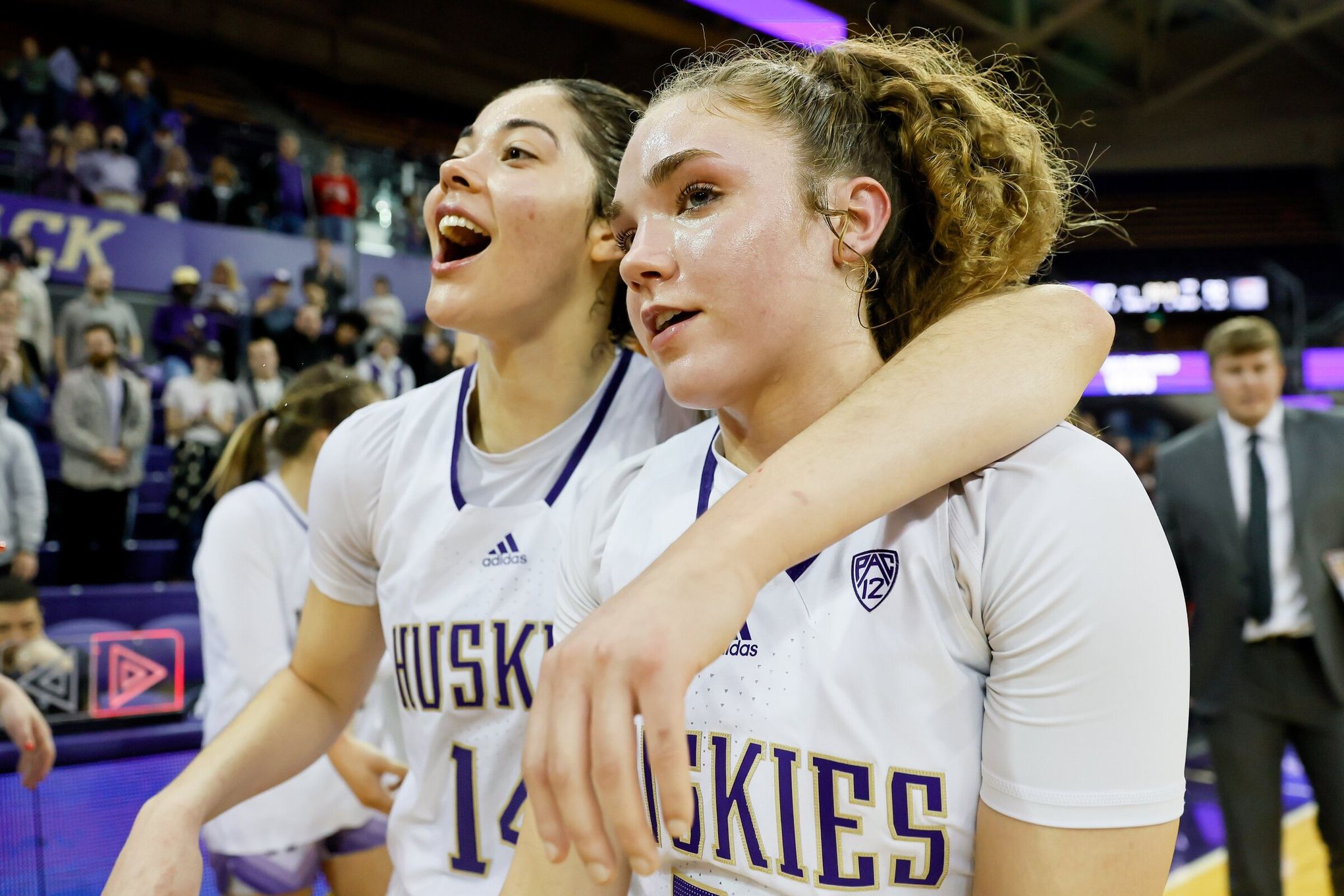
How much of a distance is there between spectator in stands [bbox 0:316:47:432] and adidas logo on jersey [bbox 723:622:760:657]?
6925 mm

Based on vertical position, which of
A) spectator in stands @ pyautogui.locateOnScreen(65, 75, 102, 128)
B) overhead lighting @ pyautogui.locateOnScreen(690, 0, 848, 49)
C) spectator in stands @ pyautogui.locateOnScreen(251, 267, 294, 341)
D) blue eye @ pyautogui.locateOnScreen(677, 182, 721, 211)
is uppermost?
overhead lighting @ pyautogui.locateOnScreen(690, 0, 848, 49)

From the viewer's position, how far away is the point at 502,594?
162 cm

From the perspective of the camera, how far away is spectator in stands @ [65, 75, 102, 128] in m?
9.68

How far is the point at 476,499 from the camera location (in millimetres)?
1731

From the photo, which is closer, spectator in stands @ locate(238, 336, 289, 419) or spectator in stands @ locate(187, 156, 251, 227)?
spectator in stands @ locate(238, 336, 289, 419)

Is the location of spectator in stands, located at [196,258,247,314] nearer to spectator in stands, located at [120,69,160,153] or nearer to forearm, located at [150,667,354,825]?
spectator in stands, located at [120,69,160,153]

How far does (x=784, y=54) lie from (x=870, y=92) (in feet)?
0.54

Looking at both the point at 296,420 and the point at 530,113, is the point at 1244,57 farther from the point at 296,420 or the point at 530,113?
the point at 530,113

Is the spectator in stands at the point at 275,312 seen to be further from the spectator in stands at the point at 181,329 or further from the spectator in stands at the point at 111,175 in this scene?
the spectator in stands at the point at 111,175

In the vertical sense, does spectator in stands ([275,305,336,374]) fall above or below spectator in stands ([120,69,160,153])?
below

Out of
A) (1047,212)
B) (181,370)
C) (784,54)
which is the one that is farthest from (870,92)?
(181,370)

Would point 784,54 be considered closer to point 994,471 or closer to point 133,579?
point 994,471

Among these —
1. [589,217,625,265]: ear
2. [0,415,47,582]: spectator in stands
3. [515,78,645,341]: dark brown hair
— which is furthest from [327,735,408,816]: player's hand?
[0,415,47,582]: spectator in stands

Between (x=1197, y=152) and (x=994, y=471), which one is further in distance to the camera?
(x=1197, y=152)
